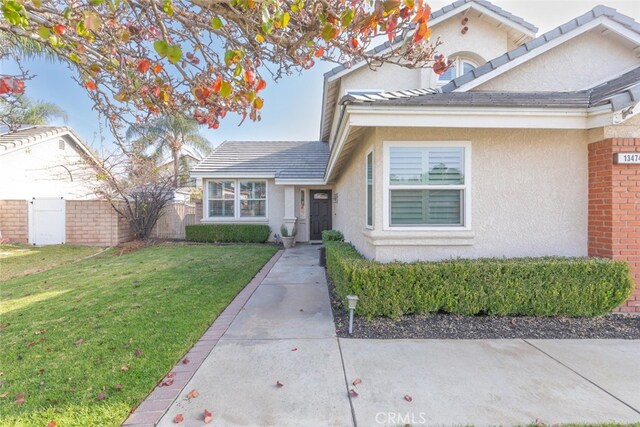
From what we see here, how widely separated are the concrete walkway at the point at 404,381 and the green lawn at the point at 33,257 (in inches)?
344

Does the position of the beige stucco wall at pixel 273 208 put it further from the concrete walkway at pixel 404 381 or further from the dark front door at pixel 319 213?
the concrete walkway at pixel 404 381

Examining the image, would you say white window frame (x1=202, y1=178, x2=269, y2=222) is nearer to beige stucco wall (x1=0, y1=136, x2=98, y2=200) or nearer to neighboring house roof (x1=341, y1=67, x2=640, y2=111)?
beige stucco wall (x1=0, y1=136, x2=98, y2=200)

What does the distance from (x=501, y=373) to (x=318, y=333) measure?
2436 millimetres

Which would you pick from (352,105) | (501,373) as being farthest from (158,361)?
(352,105)

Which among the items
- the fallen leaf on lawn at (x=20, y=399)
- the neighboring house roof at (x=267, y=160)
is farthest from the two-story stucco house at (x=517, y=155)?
the neighboring house roof at (x=267, y=160)

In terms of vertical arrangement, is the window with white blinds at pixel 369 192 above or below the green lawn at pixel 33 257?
above

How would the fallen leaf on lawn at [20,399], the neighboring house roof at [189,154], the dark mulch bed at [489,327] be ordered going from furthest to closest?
the neighboring house roof at [189,154], the dark mulch bed at [489,327], the fallen leaf on lawn at [20,399]

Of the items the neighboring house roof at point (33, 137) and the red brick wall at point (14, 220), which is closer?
the red brick wall at point (14, 220)

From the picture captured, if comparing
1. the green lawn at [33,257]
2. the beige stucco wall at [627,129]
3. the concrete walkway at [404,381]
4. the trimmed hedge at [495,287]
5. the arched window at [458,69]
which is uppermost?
the arched window at [458,69]

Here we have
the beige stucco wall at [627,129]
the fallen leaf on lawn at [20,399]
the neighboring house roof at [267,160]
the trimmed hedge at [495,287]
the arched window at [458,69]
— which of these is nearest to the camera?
the fallen leaf on lawn at [20,399]

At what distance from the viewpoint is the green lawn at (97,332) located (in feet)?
9.78

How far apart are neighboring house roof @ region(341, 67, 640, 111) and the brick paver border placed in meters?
4.18

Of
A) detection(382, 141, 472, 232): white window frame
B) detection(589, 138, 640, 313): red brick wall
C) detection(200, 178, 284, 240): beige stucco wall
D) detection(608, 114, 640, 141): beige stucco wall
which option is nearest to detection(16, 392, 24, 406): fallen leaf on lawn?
detection(382, 141, 472, 232): white window frame

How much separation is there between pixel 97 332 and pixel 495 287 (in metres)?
6.35
